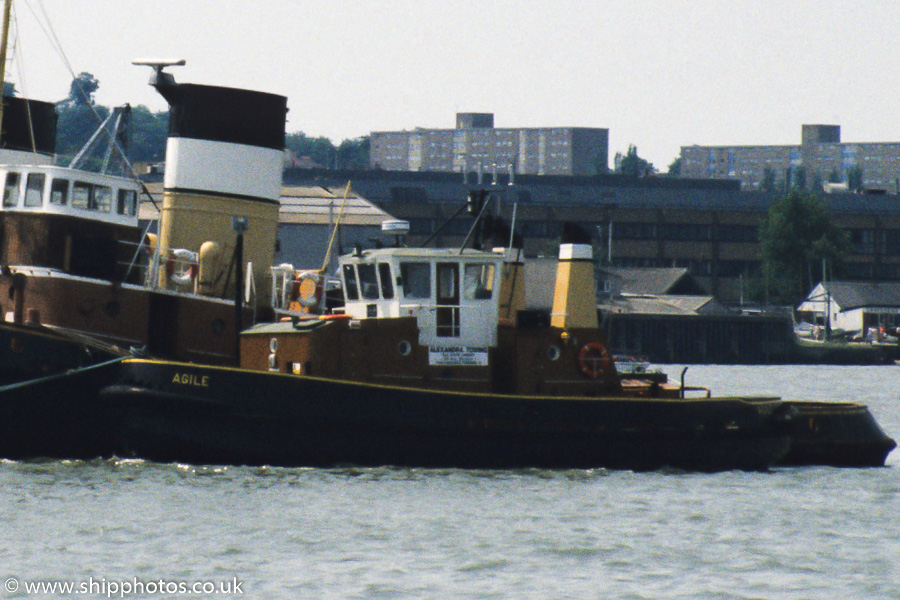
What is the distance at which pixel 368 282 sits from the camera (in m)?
24.8

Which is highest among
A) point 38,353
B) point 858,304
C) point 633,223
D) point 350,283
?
point 633,223

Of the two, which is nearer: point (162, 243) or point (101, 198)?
point (101, 198)

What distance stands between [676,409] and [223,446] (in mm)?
8179

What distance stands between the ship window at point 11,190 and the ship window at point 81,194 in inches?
38.8

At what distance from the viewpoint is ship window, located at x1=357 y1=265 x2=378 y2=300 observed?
973 inches

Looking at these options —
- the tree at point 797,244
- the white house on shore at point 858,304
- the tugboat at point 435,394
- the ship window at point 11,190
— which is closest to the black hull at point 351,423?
the tugboat at point 435,394

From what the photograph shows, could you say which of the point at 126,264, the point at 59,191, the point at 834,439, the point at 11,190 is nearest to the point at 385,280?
the point at 126,264

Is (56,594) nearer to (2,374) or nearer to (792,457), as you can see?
(2,374)

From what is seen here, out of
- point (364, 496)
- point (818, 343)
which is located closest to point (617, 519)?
point (364, 496)

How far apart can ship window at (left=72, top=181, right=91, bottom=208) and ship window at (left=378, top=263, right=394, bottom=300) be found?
5.35m

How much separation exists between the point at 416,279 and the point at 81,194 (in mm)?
6138

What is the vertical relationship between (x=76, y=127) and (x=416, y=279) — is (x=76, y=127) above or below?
above

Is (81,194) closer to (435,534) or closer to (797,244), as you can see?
(435,534)

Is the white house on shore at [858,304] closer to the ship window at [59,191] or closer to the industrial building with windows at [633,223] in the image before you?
the industrial building with windows at [633,223]
